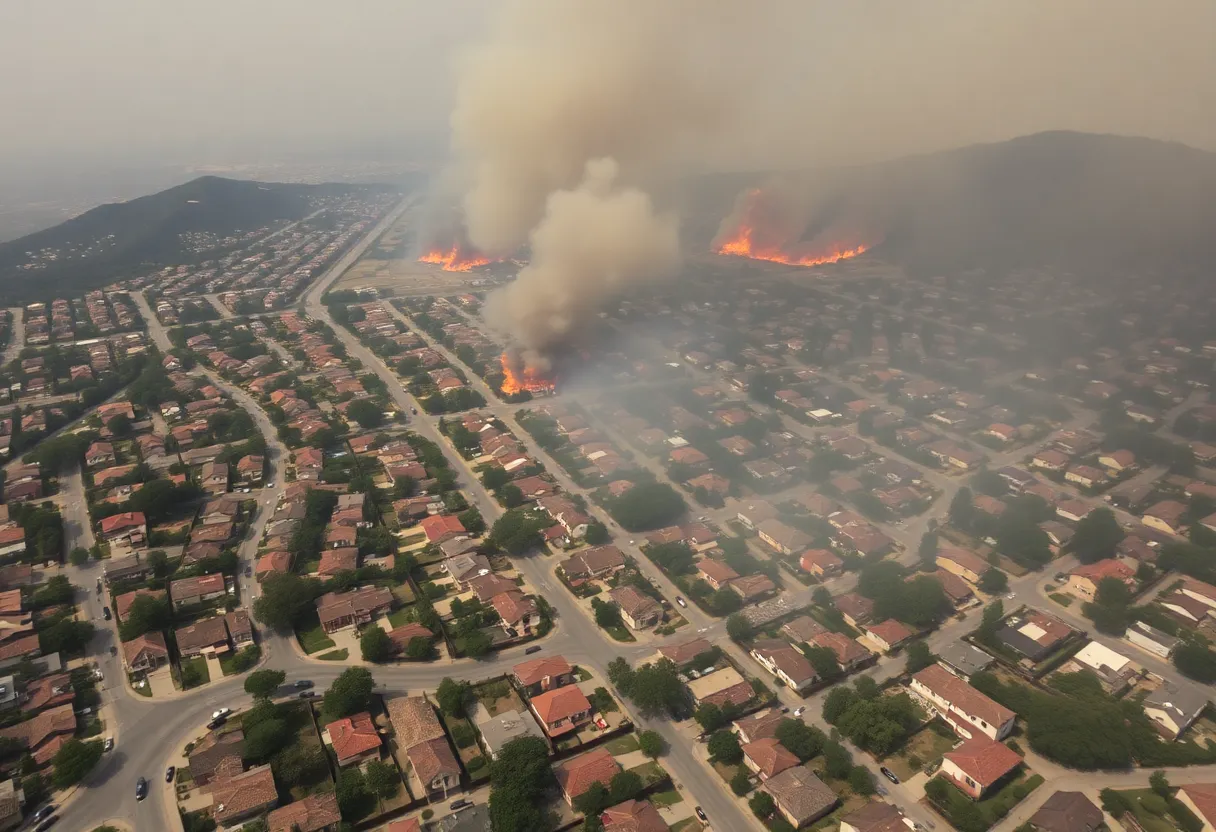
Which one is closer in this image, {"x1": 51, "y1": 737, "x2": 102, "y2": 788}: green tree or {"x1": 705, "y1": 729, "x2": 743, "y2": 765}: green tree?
{"x1": 51, "y1": 737, "x2": 102, "y2": 788}: green tree

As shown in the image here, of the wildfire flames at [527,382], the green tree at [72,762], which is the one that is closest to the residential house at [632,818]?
the green tree at [72,762]

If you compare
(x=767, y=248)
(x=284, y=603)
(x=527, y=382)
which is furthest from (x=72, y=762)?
(x=767, y=248)

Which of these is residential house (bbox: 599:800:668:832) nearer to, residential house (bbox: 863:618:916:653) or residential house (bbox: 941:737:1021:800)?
residential house (bbox: 941:737:1021:800)

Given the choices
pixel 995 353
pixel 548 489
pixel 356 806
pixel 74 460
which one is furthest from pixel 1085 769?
pixel 74 460

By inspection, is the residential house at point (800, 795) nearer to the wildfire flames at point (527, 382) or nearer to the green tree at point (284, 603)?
the green tree at point (284, 603)

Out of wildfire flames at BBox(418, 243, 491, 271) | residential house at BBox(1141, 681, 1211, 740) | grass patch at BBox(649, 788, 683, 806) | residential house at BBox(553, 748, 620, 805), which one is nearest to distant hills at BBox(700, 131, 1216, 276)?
wildfire flames at BBox(418, 243, 491, 271)
